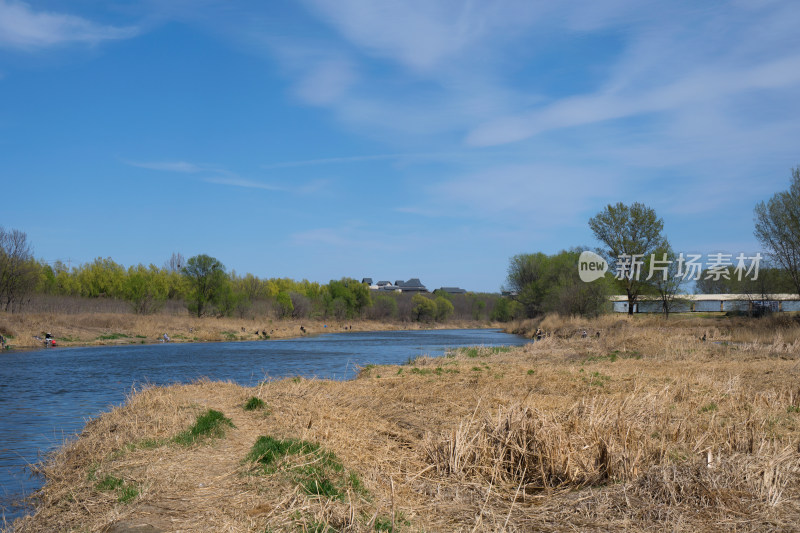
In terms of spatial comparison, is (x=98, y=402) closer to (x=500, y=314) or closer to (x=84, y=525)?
(x=84, y=525)

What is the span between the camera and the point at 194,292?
79.8 meters

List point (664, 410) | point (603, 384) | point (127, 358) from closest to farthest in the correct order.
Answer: point (664, 410)
point (603, 384)
point (127, 358)

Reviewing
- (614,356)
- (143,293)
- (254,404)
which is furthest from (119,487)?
(143,293)

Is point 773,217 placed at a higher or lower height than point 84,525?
higher

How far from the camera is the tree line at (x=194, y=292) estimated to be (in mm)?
57750

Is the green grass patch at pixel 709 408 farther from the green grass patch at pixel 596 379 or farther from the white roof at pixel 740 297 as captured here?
the white roof at pixel 740 297

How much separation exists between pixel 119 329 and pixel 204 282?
86.5ft

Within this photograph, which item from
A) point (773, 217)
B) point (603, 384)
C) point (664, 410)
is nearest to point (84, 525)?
point (664, 410)

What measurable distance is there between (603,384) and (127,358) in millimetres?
28861

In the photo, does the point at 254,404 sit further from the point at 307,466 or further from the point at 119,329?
the point at 119,329

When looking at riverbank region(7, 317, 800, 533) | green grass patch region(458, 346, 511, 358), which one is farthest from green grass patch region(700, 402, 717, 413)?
green grass patch region(458, 346, 511, 358)

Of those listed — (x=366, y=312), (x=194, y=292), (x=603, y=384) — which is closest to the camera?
(x=603, y=384)

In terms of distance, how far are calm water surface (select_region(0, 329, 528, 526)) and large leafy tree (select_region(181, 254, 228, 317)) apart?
3920 centimetres

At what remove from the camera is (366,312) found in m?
110
